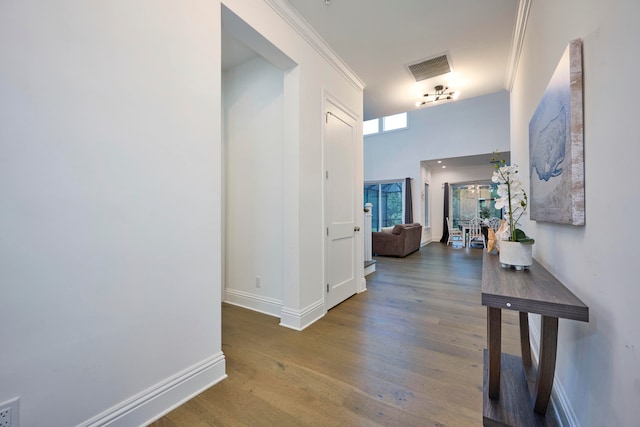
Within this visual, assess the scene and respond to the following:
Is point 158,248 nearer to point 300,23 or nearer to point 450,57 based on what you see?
point 300,23

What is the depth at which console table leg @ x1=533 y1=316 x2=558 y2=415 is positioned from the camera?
3.84 ft

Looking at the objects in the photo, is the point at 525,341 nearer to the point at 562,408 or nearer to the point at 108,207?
the point at 562,408

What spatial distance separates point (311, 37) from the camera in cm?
258

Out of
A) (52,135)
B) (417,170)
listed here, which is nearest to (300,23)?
(52,135)

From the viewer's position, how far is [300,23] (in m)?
2.41

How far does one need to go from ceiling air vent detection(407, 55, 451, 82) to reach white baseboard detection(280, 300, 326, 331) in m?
3.04

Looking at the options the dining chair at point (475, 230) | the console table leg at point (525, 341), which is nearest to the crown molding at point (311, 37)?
the console table leg at point (525, 341)

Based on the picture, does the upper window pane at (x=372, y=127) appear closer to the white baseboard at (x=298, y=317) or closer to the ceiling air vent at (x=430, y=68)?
the ceiling air vent at (x=430, y=68)

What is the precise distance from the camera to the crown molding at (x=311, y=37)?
220cm

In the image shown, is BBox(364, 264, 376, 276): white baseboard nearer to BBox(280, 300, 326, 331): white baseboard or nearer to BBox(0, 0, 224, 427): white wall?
BBox(280, 300, 326, 331): white baseboard

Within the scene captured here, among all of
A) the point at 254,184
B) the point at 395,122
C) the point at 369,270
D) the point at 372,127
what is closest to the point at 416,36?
the point at 254,184

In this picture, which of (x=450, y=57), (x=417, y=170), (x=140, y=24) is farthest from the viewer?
(x=417, y=170)

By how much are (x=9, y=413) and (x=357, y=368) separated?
5.55ft

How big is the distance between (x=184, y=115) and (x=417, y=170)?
8.08m
